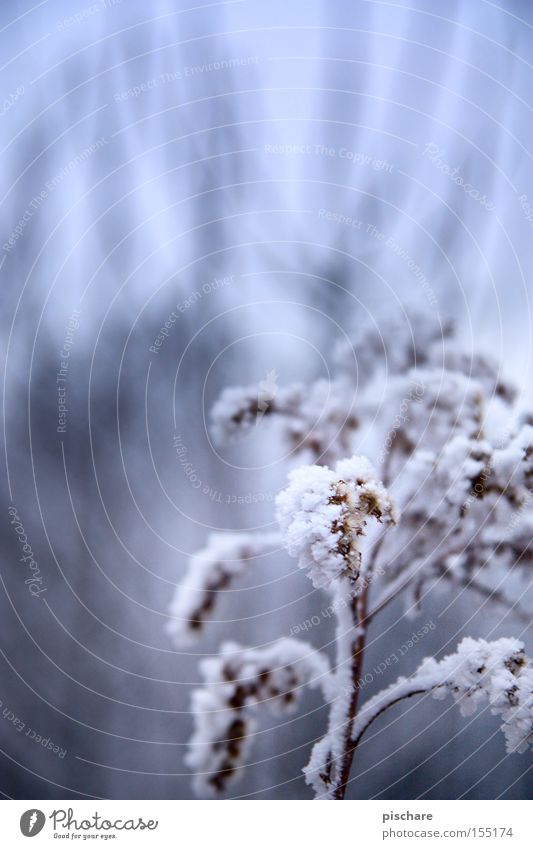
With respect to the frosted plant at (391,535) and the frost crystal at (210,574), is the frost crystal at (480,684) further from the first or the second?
the frost crystal at (210,574)

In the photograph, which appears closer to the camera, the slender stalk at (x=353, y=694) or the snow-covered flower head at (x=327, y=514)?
the snow-covered flower head at (x=327, y=514)

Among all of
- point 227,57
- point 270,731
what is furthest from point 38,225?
point 270,731

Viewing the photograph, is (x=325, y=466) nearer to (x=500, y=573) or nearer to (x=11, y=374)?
(x=500, y=573)

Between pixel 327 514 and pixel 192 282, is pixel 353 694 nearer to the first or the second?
pixel 327 514
